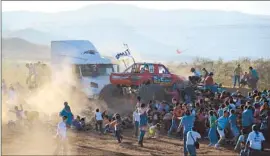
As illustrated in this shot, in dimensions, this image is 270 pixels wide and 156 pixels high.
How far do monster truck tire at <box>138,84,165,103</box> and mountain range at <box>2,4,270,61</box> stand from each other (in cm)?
641

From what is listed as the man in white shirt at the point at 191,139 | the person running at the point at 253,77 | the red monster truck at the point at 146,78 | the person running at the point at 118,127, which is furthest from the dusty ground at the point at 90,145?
the person running at the point at 253,77

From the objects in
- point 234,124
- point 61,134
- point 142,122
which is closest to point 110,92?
point 142,122

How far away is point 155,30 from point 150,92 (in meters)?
39.5

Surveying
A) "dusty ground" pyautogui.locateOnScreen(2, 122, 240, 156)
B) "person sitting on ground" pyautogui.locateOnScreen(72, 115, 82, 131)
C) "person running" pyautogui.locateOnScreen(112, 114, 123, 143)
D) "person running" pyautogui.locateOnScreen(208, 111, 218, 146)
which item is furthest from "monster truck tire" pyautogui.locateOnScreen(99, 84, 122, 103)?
"person running" pyautogui.locateOnScreen(208, 111, 218, 146)

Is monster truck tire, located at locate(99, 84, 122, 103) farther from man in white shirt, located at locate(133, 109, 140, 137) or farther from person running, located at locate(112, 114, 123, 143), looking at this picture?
person running, located at locate(112, 114, 123, 143)

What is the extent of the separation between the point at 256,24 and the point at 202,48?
12641mm

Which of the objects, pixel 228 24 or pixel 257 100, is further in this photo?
pixel 228 24

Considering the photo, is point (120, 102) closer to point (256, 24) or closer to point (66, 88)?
point (66, 88)

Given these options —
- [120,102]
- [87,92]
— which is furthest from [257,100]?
[87,92]

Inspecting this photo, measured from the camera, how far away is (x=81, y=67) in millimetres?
25328

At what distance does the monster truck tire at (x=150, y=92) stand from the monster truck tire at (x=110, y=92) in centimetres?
228

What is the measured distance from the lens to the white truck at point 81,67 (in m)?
24.7

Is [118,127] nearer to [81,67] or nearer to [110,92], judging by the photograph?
[110,92]

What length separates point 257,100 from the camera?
17.5 metres
